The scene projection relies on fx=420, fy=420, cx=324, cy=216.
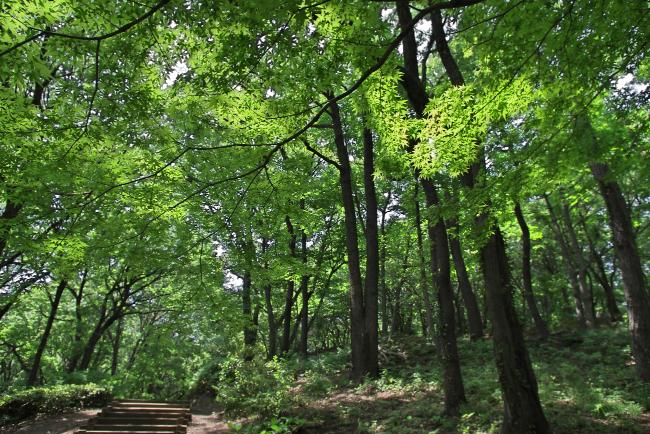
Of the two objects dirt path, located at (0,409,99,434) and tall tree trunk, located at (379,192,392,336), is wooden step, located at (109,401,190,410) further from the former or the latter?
tall tree trunk, located at (379,192,392,336)

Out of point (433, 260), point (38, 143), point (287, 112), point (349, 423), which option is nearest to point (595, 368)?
point (433, 260)

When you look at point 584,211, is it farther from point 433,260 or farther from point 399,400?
point 399,400

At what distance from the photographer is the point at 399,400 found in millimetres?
9430

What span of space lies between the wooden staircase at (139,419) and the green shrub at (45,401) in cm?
301

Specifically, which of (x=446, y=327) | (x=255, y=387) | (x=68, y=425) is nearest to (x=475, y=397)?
(x=446, y=327)

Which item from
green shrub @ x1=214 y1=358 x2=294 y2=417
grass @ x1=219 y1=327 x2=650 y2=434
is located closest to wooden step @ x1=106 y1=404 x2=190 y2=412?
green shrub @ x1=214 y1=358 x2=294 y2=417

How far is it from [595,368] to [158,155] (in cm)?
1187

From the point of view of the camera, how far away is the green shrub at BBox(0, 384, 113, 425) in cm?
1193

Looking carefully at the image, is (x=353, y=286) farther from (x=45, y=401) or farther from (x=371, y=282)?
(x=45, y=401)

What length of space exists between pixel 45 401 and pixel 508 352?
44.2 feet

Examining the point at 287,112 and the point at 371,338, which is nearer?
the point at 287,112

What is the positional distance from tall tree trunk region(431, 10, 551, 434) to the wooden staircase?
24.4 ft

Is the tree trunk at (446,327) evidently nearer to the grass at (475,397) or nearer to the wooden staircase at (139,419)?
the grass at (475,397)

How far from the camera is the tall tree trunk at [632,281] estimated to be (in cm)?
869
